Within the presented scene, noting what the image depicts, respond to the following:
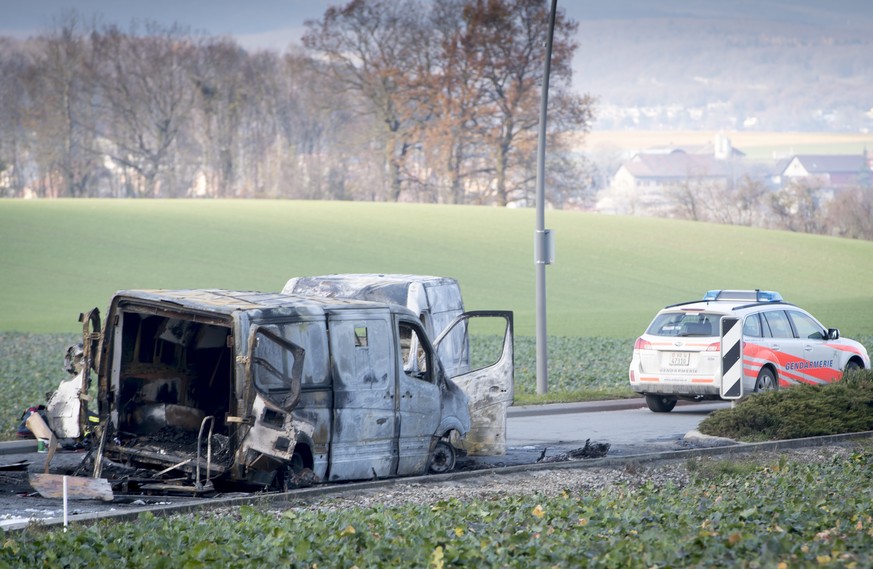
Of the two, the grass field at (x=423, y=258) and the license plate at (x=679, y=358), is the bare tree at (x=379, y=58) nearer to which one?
the grass field at (x=423, y=258)

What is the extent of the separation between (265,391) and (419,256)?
45.6m

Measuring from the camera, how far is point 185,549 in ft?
24.3

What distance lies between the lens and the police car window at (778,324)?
19125mm

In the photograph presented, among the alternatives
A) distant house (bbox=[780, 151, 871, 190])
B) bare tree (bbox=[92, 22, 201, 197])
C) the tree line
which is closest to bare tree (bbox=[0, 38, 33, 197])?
the tree line

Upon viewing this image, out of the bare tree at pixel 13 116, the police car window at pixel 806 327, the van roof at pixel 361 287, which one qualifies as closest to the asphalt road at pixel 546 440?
the police car window at pixel 806 327

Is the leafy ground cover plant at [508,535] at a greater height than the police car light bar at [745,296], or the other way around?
the police car light bar at [745,296]

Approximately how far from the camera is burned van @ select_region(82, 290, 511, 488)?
10312 millimetres

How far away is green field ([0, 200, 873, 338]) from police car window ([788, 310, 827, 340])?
739 inches

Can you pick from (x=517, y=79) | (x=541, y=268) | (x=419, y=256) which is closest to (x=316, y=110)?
(x=517, y=79)

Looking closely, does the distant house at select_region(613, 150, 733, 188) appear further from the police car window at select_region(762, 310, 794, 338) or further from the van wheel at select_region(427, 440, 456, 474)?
the van wheel at select_region(427, 440, 456, 474)

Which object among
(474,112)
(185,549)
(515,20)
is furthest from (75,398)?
(515,20)

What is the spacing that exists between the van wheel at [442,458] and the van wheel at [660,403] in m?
7.65

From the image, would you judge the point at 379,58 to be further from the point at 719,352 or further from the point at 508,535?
the point at 508,535

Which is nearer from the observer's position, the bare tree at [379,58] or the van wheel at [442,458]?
the van wheel at [442,458]
